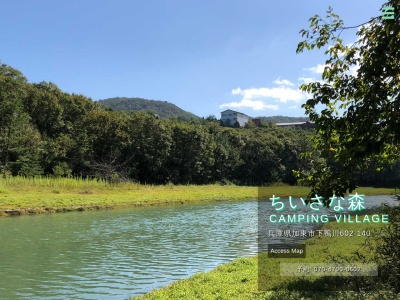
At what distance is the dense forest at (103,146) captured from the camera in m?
46.5

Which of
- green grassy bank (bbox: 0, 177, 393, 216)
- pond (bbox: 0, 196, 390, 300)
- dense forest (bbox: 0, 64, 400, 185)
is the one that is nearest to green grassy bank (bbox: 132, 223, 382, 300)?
pond (bbox: 0, 196, 390, 300)

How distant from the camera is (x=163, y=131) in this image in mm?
60375

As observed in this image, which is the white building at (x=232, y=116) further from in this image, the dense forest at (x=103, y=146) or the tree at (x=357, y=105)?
the tree at (x=357, y=105)

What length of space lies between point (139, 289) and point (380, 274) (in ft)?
19.6

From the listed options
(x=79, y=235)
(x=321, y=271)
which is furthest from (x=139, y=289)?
(x=79, y=235)

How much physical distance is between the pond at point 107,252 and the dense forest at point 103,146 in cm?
2541

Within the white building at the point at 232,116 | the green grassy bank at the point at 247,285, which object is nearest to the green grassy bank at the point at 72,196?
the green grassy bank at the point at 247,285

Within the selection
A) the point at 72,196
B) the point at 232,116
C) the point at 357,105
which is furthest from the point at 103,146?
the point at 232,116

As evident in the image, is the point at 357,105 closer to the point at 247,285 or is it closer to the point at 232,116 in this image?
the point at 247,285

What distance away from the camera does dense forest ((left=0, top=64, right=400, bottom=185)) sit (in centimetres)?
4647

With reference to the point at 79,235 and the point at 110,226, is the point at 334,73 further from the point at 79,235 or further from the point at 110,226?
the point at 110,226

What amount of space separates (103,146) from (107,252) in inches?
1801

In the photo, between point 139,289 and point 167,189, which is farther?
point 167,189

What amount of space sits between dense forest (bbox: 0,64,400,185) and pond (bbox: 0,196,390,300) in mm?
25411
